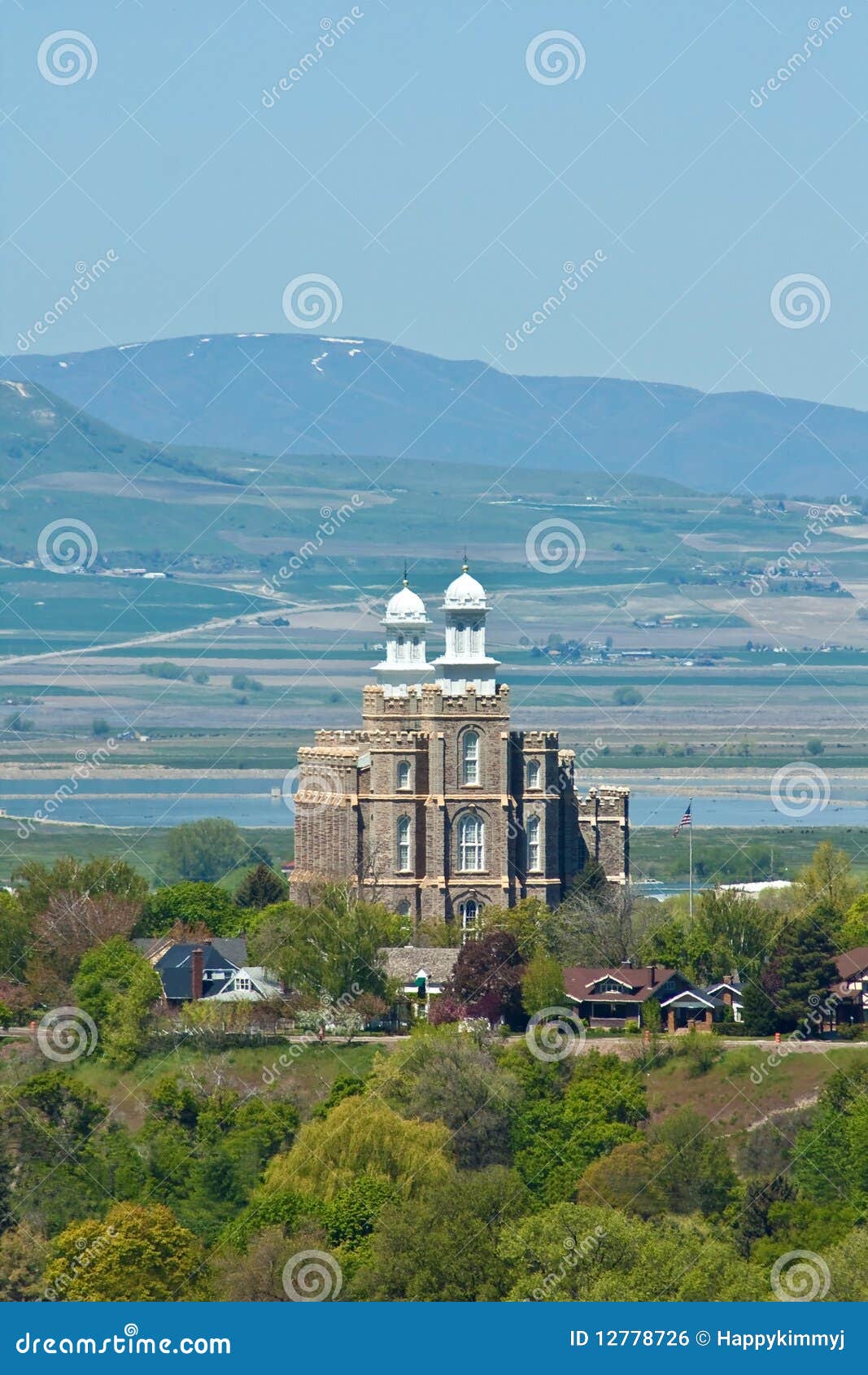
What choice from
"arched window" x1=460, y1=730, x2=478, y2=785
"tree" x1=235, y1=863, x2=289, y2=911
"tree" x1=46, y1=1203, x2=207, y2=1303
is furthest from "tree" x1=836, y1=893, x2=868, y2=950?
"tree" x1=46, y1=1203, x2=207, y2=1303

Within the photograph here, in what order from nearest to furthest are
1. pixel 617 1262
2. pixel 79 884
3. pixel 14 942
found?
pixel 617 1262 → pixel 14 942 → pixel 79 884

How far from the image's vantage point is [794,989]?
3593 inches

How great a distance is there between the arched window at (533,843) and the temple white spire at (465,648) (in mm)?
4114

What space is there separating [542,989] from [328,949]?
6.25 m

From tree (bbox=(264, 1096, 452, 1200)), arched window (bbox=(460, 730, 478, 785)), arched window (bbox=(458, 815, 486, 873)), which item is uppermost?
arched window (bbox=(460, 730, 478, 785))

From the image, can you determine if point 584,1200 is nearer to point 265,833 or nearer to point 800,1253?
point 800,1253

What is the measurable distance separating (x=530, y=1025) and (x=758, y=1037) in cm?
602

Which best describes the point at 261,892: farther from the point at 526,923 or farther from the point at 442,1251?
the point at 442,1251

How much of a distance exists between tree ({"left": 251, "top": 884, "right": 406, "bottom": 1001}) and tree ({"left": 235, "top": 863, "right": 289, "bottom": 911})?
11264 mm

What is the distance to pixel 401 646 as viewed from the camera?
111438 mm

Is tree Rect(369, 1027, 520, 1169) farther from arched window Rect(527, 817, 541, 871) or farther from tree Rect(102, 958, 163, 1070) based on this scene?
arched window Rect(527, 817, 541, 871)

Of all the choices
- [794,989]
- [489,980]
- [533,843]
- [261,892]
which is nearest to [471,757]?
[533,843]

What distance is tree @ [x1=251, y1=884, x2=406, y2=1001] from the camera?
94688mm

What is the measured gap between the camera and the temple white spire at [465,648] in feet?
346
